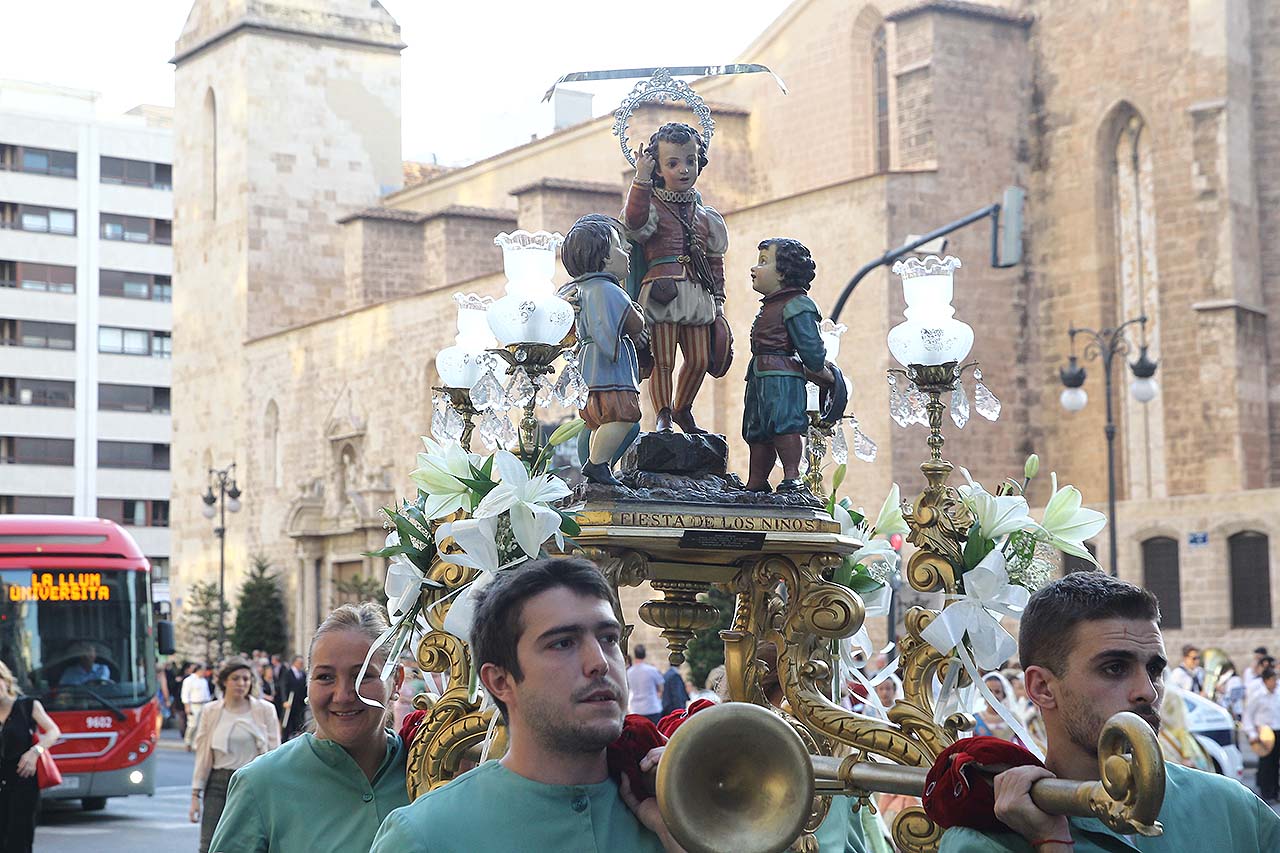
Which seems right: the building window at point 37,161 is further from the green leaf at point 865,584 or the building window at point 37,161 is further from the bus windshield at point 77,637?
the green leaf at point 865,584

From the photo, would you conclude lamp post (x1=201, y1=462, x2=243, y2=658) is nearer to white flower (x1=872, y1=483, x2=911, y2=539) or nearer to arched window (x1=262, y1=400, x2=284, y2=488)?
arched window (x1=262, y1=400, x2=284, y2=488)

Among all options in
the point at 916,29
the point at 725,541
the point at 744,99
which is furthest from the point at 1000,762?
the point at 744,99

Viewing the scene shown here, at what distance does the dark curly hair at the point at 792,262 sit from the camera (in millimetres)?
6996

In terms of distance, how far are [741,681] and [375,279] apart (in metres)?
42.6

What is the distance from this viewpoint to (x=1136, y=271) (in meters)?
34.4

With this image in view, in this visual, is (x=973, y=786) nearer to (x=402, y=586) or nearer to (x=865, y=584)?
(x=402, y=586)

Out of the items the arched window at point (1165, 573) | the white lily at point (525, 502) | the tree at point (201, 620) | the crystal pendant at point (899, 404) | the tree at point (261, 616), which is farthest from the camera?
the tree at point (201, 620)

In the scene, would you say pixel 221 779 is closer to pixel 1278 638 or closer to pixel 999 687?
pixel 999 687

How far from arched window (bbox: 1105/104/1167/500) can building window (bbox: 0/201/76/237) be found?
166 feet

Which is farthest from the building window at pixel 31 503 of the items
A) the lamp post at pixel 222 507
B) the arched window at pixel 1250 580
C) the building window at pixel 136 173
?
the arched window at pixel 1250 580

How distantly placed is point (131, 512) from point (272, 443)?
27101 millimetres

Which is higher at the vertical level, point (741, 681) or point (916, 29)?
point (916, 29)

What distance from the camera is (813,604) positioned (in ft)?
22.4

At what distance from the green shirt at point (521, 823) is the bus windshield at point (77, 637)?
16.4 meters
